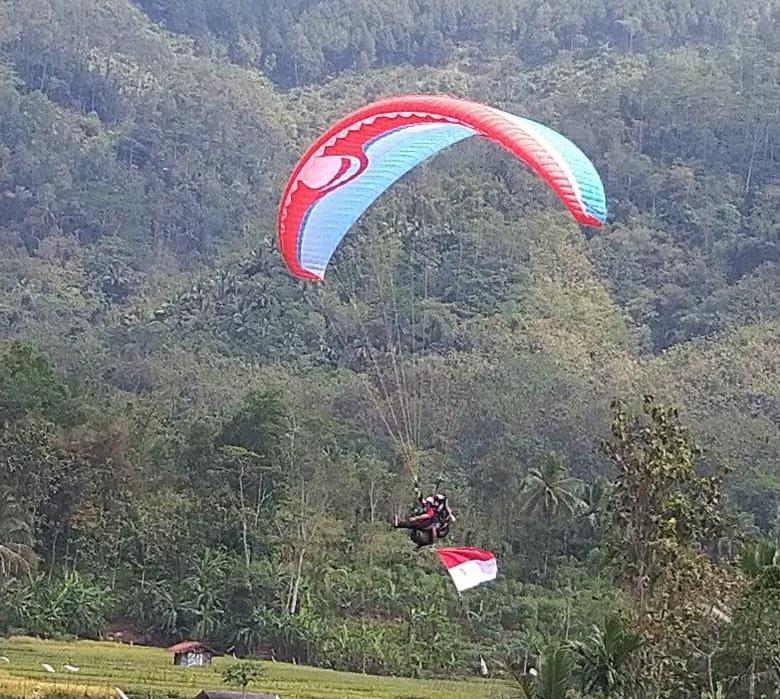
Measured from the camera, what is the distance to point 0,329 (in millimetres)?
65688

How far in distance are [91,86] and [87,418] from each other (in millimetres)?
68852

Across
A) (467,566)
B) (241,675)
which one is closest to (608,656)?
(467,566)

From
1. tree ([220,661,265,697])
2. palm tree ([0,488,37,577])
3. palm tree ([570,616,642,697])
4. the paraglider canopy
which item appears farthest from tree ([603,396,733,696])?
palm tree ([0,488,37,577])

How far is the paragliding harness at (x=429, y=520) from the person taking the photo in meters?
13.6

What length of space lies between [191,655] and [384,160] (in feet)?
55.6

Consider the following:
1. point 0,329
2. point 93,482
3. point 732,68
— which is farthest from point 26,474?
point 732,68

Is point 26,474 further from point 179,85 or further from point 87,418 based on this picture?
point 179,85

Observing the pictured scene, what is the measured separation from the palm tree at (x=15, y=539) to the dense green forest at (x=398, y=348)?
86 mm

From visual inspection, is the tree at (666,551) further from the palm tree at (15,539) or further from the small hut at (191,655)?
the palm tree at (15,539)

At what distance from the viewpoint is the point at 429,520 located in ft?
44.7

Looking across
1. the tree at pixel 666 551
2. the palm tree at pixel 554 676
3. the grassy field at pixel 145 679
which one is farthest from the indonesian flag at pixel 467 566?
the grassy field at pixel 145 679

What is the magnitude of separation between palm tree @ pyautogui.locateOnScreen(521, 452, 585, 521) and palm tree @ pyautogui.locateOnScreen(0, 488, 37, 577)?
1296cm

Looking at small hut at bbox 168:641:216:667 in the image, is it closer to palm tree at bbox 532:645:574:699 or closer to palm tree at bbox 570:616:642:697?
palm tree at bbox 570:616:642:697

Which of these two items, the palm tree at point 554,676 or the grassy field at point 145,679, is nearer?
the palm tree at point 554,676
